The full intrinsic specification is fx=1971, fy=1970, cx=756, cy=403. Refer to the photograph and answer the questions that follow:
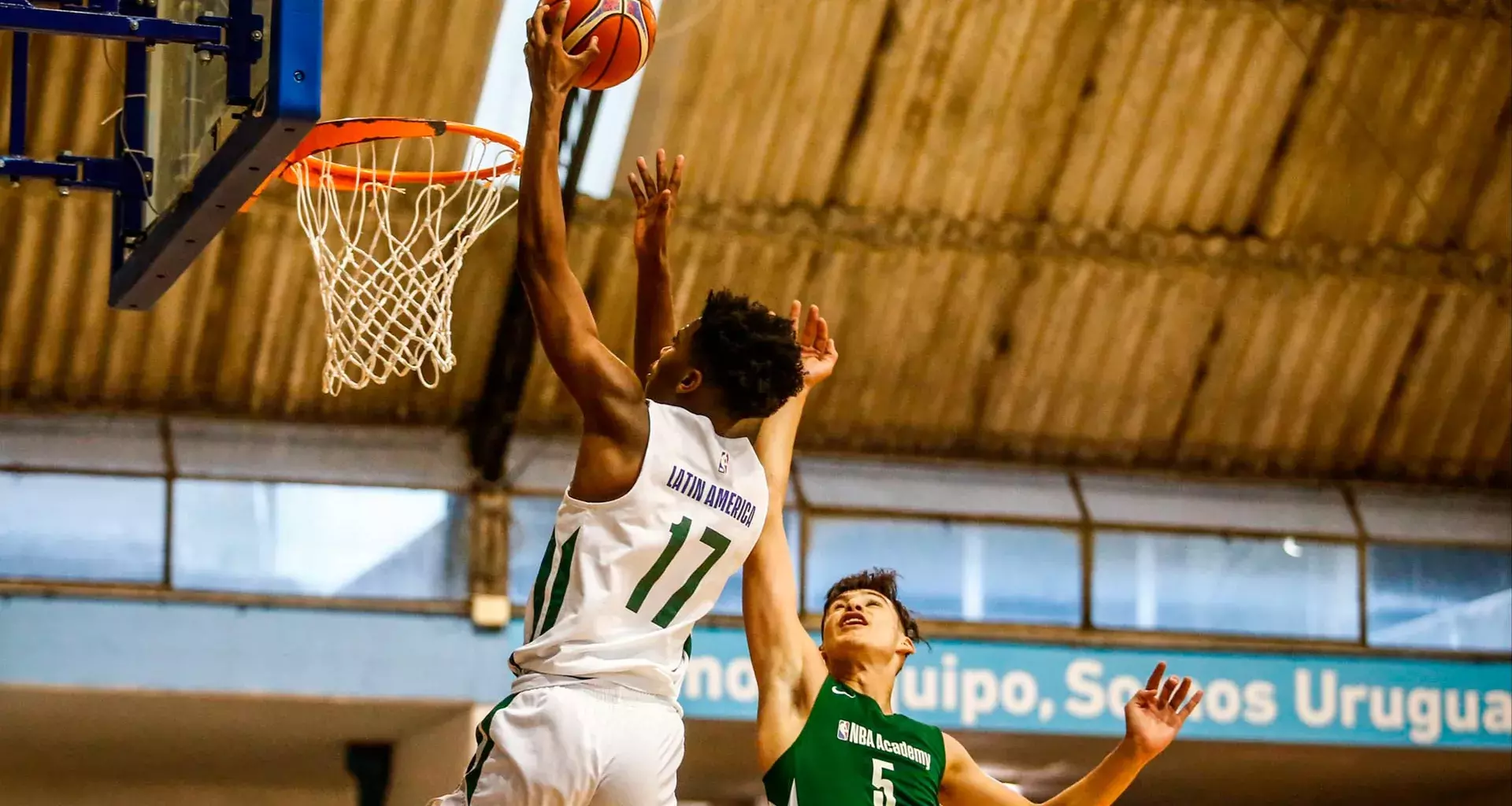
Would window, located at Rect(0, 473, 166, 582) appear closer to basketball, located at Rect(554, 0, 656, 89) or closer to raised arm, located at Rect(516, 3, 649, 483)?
basketball, located at Rect(554, 0, 656, 89)

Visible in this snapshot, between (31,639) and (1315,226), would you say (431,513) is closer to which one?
(31,639)

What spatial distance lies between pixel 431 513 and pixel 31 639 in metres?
2.67

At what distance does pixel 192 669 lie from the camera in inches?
504

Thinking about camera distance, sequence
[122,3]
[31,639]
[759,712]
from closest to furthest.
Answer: [759,712] → [122,3] → [31,639]

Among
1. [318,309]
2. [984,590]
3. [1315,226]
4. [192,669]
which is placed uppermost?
[1315,226]

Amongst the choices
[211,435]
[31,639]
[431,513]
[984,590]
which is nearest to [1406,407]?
[984,590]

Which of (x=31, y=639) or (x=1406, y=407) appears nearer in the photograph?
(x=31, y=639)

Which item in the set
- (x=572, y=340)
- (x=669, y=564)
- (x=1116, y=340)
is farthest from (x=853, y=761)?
(x=1116, y=340)

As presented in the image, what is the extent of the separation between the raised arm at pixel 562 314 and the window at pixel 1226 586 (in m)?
10.2

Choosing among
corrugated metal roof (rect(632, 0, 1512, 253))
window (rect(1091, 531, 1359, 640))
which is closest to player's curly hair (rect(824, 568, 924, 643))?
corrugated metal roof (rect(632, 0, 1512, 253))

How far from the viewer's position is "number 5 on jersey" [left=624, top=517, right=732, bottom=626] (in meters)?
4.46

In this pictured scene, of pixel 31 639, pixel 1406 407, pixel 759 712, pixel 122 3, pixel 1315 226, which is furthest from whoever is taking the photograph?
pixel 1406 407

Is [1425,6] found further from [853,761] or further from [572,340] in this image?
[572,340]

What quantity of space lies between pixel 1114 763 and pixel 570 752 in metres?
2.33
